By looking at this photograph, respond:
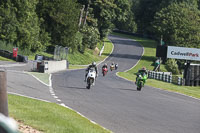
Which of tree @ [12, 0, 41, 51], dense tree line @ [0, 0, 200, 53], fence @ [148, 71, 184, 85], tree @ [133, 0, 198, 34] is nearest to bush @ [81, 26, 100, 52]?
dense tree line @ [0, 0, 200, 53]

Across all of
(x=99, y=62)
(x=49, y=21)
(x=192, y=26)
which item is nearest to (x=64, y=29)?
(x=49, y=21)

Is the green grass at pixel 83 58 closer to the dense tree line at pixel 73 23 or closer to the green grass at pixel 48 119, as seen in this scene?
the dense tree line at pixel 73 23

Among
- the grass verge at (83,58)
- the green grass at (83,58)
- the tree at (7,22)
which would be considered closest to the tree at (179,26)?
the grass verge at (83,58)

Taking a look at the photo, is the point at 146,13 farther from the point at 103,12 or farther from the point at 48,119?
the point at 48,119

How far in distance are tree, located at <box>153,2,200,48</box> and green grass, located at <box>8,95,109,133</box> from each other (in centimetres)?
6984

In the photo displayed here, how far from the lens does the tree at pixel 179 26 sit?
265ft

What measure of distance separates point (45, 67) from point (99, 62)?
4144 centimetres

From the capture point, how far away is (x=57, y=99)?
51.0ft

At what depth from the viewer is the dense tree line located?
5212cm

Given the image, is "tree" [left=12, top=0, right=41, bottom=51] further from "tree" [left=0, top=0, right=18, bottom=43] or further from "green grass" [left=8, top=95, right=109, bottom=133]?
"green grass" [left=8, top=95, right=109, bottom=133]

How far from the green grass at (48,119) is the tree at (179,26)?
2750 inches

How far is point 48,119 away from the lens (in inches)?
381

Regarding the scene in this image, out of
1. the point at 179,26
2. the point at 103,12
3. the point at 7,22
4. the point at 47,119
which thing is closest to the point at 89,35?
the point at 103,12

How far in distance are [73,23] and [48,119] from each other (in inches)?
2301
